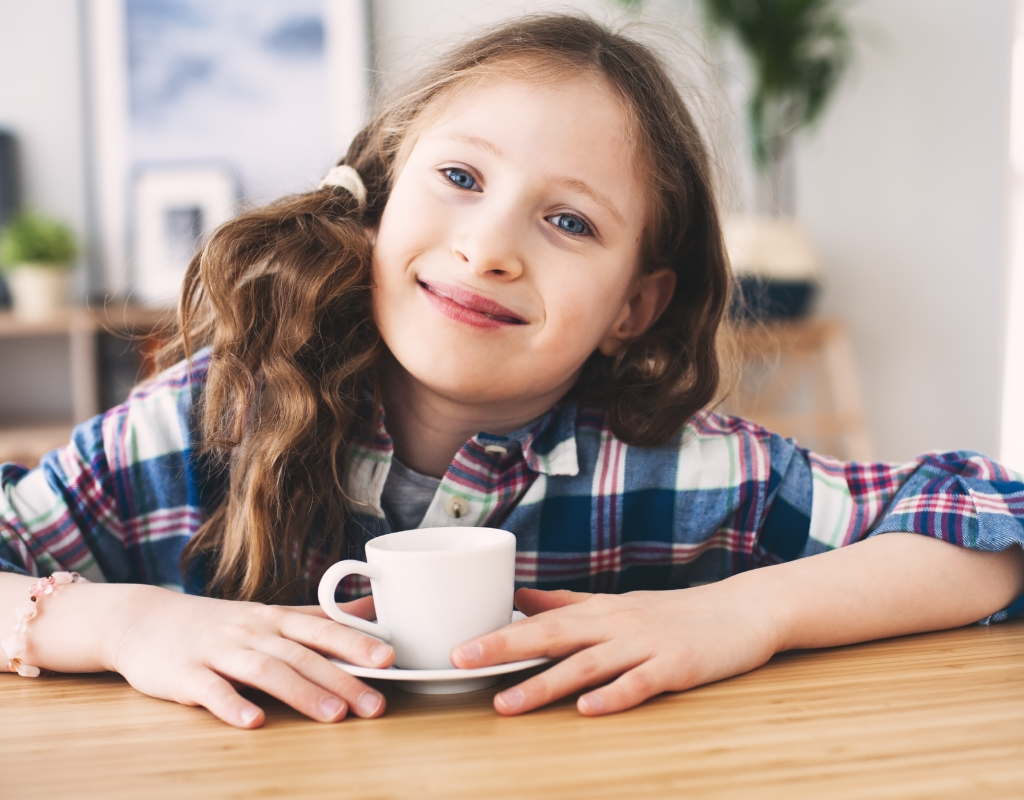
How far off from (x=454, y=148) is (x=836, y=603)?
1.67ft

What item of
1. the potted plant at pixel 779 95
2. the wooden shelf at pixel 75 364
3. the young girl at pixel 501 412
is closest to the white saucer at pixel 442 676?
the young girl at pixel 501 412

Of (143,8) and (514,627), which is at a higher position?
(143,8)

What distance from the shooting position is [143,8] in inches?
117

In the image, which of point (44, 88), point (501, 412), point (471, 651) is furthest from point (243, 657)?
Result: point (44, 88)

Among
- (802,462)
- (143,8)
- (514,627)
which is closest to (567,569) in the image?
(802,462)

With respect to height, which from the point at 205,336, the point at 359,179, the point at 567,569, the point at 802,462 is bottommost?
the point at 567,569

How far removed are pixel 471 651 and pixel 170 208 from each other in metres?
2.82

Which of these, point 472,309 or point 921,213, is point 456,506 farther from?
point 921,213

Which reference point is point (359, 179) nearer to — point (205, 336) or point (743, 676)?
point (205, 336)

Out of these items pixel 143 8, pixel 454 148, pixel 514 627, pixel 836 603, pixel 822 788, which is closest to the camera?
pixel 822 788

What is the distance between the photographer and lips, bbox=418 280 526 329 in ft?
2.68

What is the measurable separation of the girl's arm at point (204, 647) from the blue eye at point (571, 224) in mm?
382

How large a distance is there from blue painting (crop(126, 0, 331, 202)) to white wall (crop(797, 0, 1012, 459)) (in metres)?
1.68

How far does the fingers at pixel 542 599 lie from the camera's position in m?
0.66
